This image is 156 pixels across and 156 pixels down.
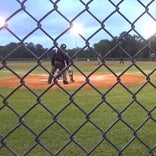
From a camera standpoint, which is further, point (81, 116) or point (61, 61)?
point (61, 61)

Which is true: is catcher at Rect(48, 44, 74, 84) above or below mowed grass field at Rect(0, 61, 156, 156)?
above

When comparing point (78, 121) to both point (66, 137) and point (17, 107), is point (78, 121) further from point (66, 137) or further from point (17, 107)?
point (17, 107)

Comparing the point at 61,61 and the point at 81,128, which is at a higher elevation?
the point at 61,61

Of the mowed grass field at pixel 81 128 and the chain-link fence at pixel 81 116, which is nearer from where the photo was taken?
the chain-link fence at pixel 81 116

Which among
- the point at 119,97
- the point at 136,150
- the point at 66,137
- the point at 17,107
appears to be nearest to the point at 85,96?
the point at 119,97

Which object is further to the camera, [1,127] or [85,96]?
[85,96]

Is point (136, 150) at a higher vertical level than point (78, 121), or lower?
Answer: lower

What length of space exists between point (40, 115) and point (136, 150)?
345 cm

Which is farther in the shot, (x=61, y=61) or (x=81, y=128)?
(x=61, y=61)

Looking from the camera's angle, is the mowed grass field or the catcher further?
the mowed grass field

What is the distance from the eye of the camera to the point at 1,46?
9.71ft

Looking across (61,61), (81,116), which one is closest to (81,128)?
(81,116)

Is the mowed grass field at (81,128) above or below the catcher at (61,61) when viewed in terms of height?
below

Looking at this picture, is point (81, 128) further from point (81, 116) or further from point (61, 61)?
point (61, 61)
